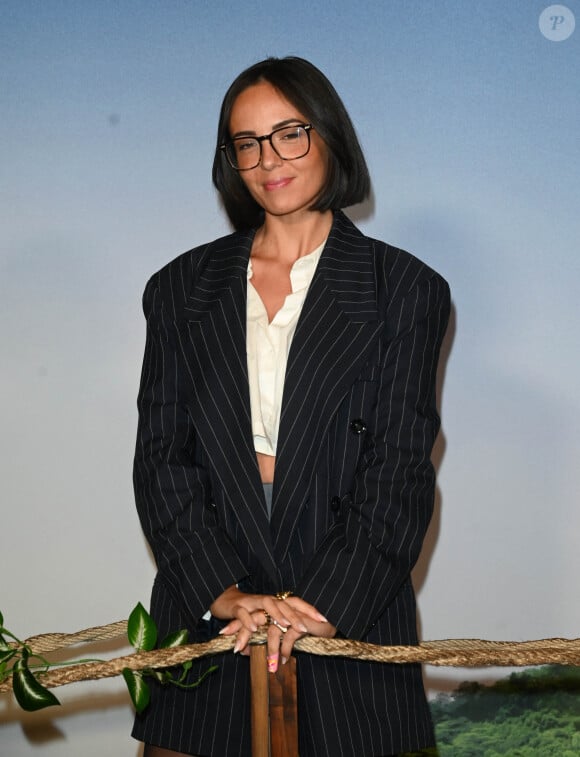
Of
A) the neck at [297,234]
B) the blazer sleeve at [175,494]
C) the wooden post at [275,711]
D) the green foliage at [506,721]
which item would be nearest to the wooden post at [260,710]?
the wooden post at [275,711]

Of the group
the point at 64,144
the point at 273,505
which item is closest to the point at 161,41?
the point at 64,144

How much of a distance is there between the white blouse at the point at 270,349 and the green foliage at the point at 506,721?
54.4 inches

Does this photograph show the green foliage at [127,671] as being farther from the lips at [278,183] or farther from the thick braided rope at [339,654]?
the lips at [278,183]

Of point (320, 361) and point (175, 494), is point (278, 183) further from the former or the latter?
point (175, 494)

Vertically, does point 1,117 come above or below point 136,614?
above

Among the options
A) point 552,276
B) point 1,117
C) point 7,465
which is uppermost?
point 1,117

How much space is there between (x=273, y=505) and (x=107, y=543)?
120 centimetres

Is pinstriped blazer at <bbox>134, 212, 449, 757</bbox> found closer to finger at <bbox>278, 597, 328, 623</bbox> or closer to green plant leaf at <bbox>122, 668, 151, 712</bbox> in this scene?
finger at <bbox>278, 597, 328, 623</bbox>

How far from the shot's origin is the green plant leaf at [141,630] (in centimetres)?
166

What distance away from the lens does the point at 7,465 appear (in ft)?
9.91

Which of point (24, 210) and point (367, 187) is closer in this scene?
point (367, 187)

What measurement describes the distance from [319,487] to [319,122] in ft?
2.00

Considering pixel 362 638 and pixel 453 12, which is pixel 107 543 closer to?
pixel 362 638

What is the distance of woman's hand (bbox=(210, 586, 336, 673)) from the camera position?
1.68 metres
